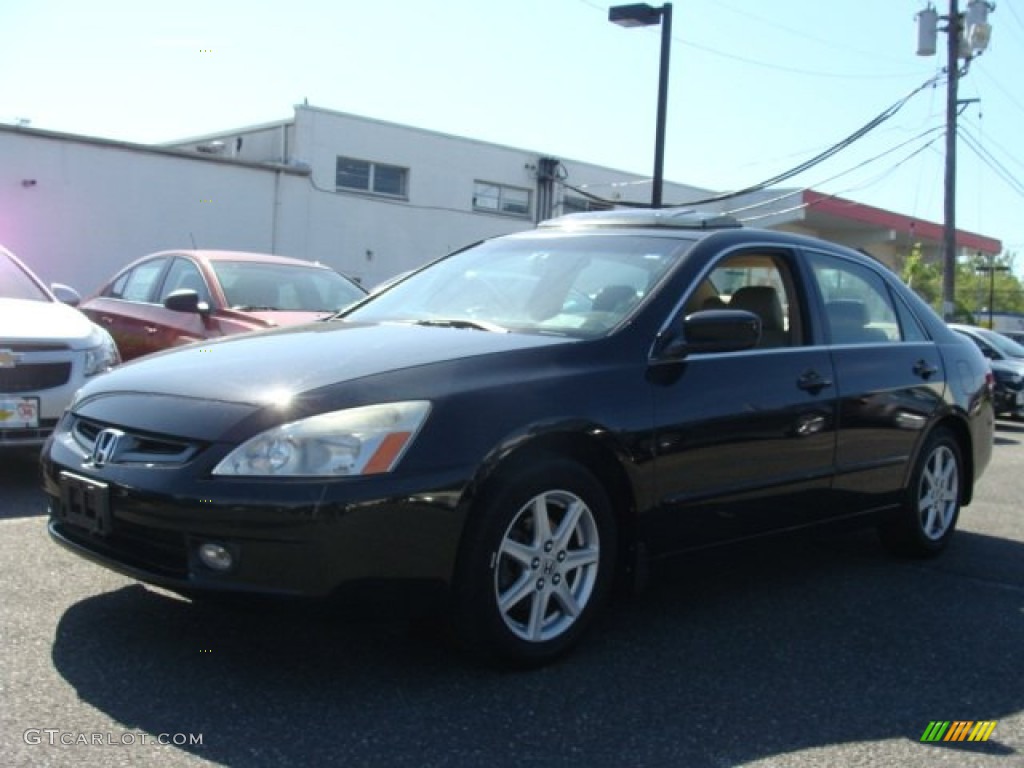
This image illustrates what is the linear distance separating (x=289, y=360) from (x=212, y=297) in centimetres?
453

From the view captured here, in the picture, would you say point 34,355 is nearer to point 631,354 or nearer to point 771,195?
point 631,354

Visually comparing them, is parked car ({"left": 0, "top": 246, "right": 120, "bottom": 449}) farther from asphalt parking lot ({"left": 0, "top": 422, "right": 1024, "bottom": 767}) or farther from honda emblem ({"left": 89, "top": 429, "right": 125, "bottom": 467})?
honda emblem ({"left": 89, "top": 429, "right": 125, "bottom": 467})

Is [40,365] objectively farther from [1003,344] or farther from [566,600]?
[1003,344]

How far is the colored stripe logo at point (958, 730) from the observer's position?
10.7 feet

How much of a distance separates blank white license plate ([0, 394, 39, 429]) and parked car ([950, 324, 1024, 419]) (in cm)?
1220

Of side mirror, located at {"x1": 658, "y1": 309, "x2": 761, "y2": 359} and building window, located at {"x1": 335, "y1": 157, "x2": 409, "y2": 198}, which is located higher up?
building window, located at {"x1": 335, "y1": 157, "x2": 409, "y2": 198}

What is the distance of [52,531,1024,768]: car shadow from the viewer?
9.76 ft

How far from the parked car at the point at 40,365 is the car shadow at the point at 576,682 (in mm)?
2351

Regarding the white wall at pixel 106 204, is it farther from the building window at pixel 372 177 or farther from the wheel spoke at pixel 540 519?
the wheel spoke at pixel 540 519

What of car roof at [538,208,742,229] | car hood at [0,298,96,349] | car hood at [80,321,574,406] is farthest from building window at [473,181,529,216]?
car hood at [80,321,574,406]

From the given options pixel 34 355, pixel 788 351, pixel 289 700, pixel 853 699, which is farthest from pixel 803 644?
pixel 34 355

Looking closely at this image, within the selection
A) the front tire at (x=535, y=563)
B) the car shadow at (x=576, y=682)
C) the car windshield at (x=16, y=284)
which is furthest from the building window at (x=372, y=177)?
the front tire at (x=535, y=563)

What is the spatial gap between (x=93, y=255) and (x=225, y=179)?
8.85 ft

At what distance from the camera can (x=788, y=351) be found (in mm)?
4559
